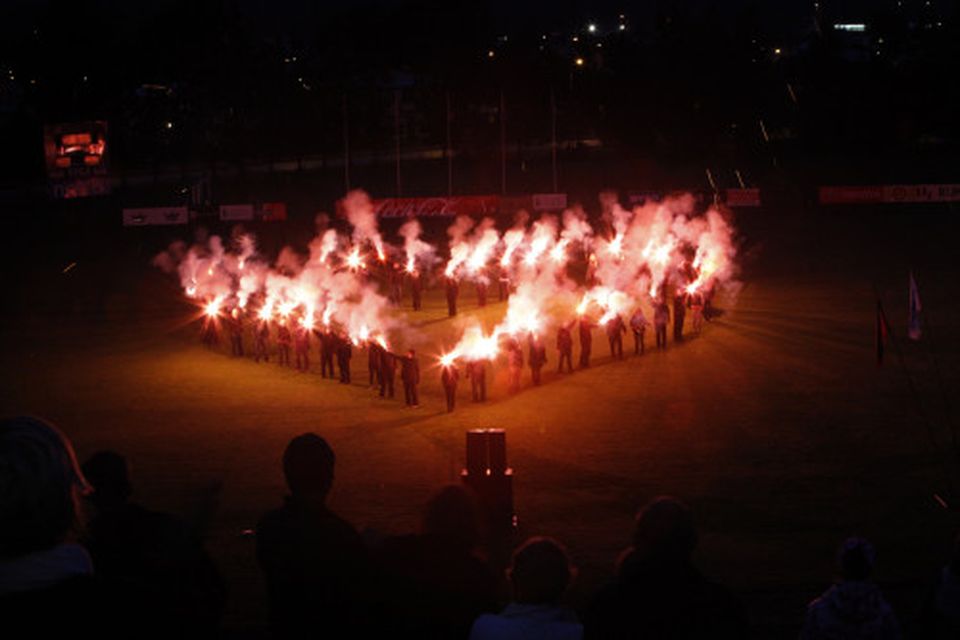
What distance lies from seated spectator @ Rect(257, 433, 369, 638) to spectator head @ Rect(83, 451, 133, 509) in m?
0.84

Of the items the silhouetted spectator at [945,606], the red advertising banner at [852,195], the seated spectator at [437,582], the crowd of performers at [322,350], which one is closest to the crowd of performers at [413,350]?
the crowd of performers at [322,350]

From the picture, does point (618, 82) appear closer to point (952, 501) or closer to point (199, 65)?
point (199, 65)

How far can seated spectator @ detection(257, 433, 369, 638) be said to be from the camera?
424 centimetres

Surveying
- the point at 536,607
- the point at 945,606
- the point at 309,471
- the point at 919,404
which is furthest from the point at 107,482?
the point at 919,404

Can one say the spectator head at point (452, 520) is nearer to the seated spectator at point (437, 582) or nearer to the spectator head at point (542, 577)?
the seated spectator at point (437, 582)

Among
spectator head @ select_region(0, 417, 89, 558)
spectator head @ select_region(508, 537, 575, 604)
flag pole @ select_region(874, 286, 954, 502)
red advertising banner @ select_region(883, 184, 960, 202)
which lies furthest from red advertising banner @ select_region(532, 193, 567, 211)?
spectator head @ select_region(0, 417, 89, 558)

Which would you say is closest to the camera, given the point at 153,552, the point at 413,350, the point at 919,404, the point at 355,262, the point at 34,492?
the point at 34,492

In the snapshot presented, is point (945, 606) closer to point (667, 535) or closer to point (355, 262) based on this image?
point (667, 535)

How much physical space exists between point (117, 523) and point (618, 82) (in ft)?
183

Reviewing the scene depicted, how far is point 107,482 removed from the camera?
5.06m

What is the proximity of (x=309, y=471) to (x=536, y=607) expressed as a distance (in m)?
1.06

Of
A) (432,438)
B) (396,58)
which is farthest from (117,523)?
(396,58)

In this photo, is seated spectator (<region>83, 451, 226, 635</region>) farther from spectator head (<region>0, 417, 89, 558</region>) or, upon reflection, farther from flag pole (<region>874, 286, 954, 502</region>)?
flag pole (<region>874, 286, 954, 502</region>)

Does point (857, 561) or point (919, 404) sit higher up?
point (857, 561)
